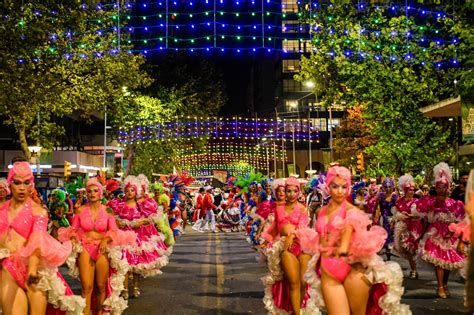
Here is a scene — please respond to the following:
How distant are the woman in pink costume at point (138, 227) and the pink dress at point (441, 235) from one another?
446 centimetres

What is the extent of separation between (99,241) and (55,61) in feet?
35.2

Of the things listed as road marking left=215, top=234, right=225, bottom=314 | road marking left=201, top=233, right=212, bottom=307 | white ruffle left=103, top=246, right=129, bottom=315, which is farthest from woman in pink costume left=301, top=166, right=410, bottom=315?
road marking left=201, top=233, right=212, bottom=307

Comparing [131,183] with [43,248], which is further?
[131,183]

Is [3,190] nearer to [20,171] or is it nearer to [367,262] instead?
[20,171]

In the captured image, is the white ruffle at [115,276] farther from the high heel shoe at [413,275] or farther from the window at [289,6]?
the window at [289,6]

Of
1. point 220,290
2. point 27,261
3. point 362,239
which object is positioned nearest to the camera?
point 362,239

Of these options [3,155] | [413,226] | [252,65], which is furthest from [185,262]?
[252,65]

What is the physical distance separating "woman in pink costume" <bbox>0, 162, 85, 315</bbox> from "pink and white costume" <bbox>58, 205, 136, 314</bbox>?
6.82 feet

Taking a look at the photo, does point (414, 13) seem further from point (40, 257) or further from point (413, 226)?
point (40, 257)

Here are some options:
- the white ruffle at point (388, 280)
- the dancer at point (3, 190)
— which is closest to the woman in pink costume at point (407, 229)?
the white ruffle at point (388, 280)

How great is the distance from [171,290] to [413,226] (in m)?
4.53

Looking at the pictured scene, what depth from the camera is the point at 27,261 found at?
671 centimetres

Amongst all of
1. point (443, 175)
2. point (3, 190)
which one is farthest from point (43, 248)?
point (443, 175)

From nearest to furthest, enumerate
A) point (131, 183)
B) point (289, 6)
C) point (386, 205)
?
point (131, 183) → point (386, 205) → point (289, 6)
